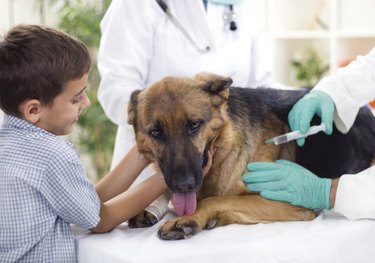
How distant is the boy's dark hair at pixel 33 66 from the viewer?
1.29 meters

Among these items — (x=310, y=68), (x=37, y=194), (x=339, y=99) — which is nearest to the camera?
(x=37, y=194)

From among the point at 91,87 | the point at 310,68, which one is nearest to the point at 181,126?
the point at 91,87

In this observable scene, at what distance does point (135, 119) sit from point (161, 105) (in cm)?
14

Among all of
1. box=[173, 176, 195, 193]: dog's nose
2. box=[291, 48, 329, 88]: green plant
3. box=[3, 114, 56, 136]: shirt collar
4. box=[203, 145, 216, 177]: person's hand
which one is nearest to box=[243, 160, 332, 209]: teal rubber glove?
box=[203, 145, 216, 177]: person's hand

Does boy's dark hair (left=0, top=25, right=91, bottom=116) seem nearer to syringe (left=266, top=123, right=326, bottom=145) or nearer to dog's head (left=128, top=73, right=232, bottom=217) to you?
dog's head (left=128, top=73, right=232, bottom=217)

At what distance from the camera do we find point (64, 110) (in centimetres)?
135

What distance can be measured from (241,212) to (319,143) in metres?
0.43

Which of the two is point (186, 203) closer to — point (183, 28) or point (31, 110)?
point (31, 110)

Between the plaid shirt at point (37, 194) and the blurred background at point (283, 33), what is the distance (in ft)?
5.95

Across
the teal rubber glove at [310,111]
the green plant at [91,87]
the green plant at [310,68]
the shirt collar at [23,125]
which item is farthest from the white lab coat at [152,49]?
the green plant at [310,68]

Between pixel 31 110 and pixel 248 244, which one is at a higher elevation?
pixel 31 110

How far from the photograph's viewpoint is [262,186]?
1.52m

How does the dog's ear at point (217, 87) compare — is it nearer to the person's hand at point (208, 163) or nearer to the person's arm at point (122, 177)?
the person's hand at point (208, 163)

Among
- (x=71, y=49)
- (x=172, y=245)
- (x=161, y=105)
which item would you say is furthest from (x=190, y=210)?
(x=71, y=49)
